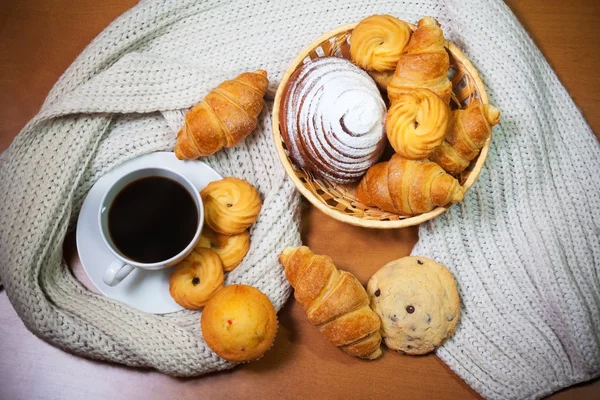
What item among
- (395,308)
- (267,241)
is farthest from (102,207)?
(395,308)

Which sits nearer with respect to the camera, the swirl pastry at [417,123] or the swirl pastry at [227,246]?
the swirl pastry at [417,123]

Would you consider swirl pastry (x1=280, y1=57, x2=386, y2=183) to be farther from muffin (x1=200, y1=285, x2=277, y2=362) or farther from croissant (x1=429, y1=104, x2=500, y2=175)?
muffin (x1=200, y1=285, x2=277, y2=362)

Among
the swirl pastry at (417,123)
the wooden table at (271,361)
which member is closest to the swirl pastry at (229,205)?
the wooden table at (271,361)

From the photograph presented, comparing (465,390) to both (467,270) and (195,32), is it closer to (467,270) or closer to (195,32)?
(467,270)

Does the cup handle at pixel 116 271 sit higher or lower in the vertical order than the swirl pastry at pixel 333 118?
lower

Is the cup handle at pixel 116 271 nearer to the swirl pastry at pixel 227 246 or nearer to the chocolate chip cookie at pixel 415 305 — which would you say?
the swirl pastry at pixel 227 246

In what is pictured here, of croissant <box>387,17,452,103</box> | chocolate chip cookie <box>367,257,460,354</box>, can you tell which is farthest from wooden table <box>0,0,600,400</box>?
croissant <box>387,17,452,103</box>
